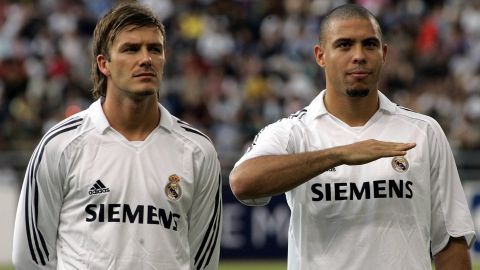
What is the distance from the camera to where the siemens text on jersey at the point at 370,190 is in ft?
20.2

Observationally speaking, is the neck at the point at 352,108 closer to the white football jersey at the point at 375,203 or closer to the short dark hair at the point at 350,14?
the white football jersey at the point at 375,203

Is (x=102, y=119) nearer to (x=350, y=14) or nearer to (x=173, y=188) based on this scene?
(x=173, y=188)

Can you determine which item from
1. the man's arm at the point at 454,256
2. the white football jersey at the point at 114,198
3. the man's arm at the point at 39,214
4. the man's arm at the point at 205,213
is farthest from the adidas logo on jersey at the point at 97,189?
the man's arm at the point at 454,256

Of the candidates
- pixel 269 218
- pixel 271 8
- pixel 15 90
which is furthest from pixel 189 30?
pixel 269 218

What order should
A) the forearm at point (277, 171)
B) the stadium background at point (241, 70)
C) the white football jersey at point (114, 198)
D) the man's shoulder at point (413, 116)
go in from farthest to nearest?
the stadium background at point (241, 70), the man's shoulder at point (413, 116), the white football jersey at point (114, 198), the forearm at point (277, 171)

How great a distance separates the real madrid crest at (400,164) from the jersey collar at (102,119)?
1.18m

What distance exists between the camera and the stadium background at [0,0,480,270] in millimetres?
17031

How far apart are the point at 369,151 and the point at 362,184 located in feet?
1.69

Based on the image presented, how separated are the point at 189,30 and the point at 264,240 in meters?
5.90

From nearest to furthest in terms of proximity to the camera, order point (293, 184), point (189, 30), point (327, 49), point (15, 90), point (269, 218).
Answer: point (293, 184) → point (327, 49) → point (269, 218) → point (15, 90) → point (189, 30)

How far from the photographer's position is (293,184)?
589 centimetres

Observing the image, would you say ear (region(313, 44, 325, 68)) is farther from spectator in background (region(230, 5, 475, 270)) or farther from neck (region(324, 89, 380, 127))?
neck (region(324, 89, 380, 127))

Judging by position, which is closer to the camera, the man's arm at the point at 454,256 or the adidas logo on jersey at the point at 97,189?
the adidas logo on jersey at the point at 97,189

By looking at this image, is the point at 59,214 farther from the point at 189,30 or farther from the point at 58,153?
the point at 189,30
